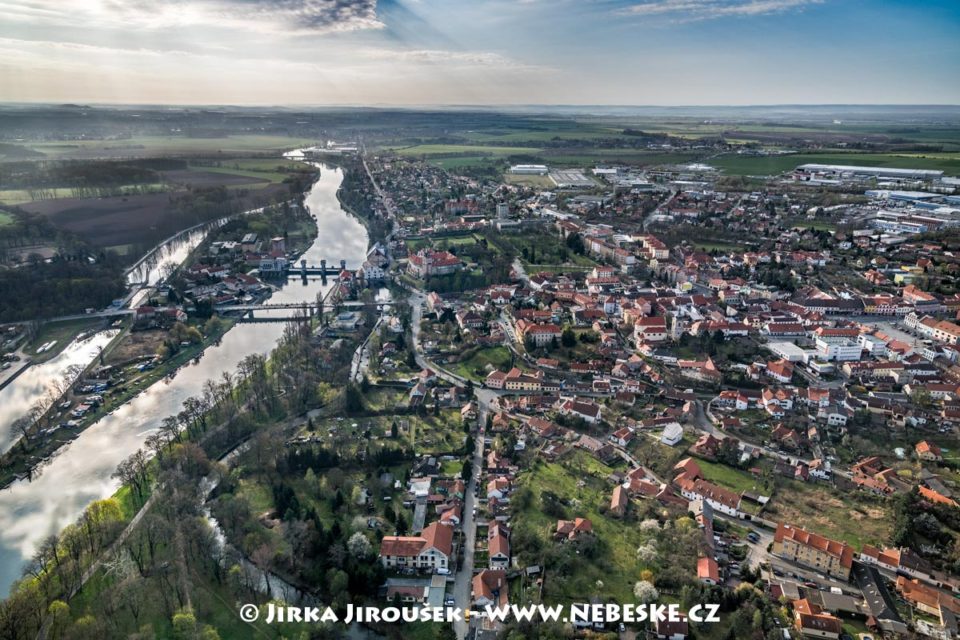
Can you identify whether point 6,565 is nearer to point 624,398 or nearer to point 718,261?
point 624,398

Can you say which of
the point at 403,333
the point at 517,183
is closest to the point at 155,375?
the point at 403,333

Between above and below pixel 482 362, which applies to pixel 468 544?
below

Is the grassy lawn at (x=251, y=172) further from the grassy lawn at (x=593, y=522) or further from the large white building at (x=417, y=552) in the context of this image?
the large white building at (x=417, y=552)

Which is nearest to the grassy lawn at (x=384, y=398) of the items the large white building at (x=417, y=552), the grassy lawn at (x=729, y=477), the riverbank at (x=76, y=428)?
the large white building at (x=417, y=552)

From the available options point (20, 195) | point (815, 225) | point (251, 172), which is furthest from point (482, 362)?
point (251, 172)

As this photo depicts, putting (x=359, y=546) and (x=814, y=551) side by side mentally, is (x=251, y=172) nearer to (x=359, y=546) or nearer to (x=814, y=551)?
(x=359, y=546)

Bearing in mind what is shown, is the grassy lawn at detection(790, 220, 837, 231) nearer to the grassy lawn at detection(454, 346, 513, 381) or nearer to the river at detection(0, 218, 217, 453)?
the grassy lawn at detection(454, 346, 513, 381)
